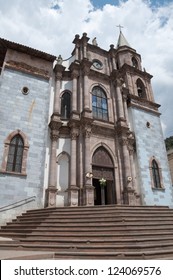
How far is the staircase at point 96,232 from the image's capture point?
651cm

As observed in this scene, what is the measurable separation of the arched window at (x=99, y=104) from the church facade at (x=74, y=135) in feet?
0.34

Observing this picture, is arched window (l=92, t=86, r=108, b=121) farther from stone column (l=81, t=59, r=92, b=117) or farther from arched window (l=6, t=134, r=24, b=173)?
arched window (l=6, t=134, r=24, b=173)

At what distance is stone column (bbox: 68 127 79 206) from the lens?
1436 centimetres

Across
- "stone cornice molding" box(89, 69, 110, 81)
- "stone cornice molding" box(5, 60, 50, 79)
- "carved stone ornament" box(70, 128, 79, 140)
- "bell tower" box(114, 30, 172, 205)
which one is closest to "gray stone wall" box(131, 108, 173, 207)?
"bell tower" box(114, 30, 172, 205)

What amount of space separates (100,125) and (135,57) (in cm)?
1293

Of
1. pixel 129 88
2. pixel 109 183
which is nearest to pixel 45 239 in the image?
pixel 109 183

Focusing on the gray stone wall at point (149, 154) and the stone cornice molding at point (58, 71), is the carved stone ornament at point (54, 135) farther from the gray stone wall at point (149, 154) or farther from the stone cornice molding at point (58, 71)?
the gray stone wall at point (149, 154)

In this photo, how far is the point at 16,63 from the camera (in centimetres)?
1659

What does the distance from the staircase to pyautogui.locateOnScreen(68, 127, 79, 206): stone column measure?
3.26 meters

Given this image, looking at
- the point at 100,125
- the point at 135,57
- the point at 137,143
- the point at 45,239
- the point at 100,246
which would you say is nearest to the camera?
the point at 100,246

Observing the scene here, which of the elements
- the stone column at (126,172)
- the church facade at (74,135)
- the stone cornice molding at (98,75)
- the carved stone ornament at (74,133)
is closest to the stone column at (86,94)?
the church facade at (74,135)

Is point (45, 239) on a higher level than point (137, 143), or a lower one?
lower

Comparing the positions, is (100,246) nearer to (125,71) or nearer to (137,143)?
(137,143)

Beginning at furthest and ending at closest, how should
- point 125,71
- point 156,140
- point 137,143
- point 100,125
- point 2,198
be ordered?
point 125,71 → point 156,140 → point 137,143 → point 100,125 → point 2,198
